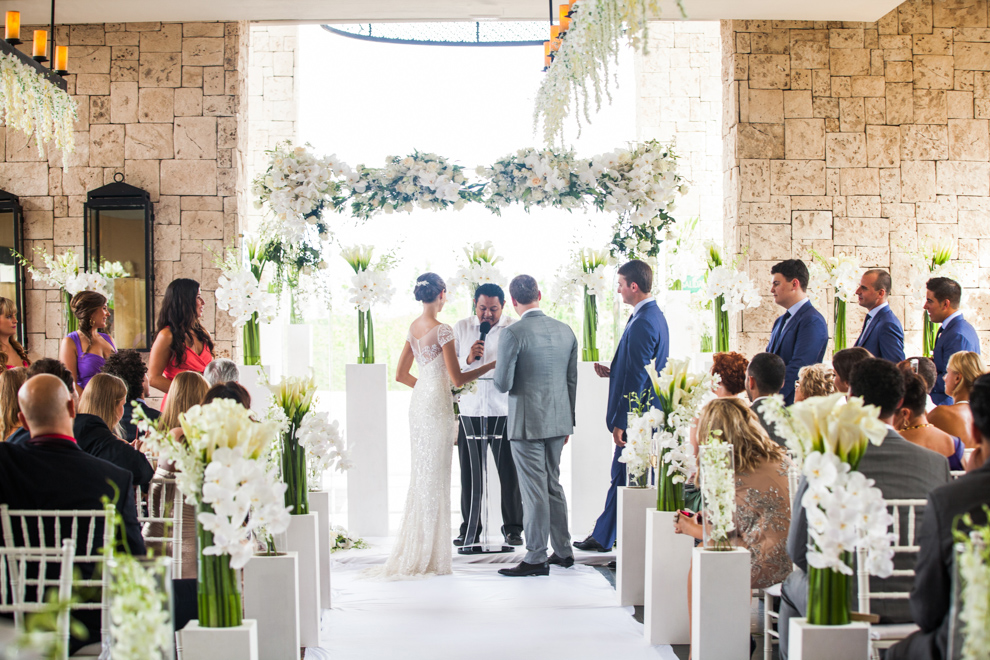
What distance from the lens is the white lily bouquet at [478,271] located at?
19.0 feet

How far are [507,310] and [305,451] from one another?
5.76 metres

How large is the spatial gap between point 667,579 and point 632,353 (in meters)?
1.60

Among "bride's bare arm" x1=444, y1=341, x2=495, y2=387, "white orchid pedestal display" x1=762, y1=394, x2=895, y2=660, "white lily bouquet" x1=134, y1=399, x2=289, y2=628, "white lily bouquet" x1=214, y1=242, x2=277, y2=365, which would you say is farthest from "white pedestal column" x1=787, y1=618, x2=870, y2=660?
"white lily bouquet" x1=214, y1=242, x2=277, y2=365

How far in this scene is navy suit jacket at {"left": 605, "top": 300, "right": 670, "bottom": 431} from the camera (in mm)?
4840

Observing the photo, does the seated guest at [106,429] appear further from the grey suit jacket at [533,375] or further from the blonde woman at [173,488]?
the grey suit jacket at [533,375]

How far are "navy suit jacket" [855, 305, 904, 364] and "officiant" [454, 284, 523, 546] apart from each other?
2557mm

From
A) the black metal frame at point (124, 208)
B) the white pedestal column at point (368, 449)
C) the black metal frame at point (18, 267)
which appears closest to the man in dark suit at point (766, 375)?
the white pedestal column at point (368, 449)

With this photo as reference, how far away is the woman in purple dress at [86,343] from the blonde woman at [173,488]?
2.06 metres

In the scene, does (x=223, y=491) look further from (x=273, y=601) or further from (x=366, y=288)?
(x=366, y=288)

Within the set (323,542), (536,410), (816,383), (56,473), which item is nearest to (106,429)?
(56,473)

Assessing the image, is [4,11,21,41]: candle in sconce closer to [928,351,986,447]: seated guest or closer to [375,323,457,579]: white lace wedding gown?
[375,323,457,579]: white lace wedding gown

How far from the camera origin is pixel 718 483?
271cm

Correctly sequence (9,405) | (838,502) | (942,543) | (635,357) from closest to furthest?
(942,543), (838,502), (9,405), (635,357)

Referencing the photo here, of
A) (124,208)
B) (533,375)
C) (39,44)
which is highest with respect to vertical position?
(39,44)
